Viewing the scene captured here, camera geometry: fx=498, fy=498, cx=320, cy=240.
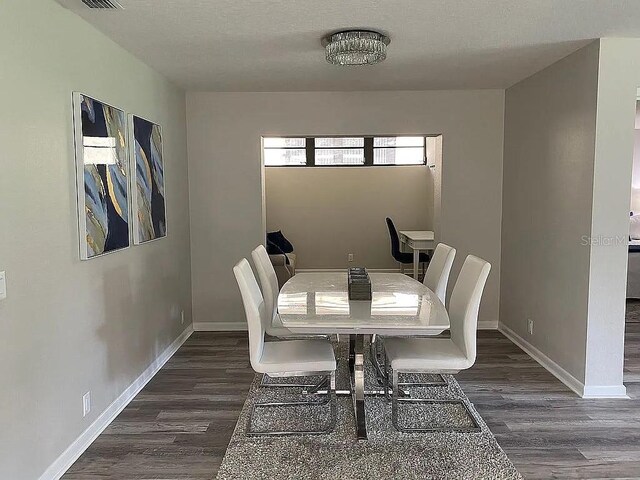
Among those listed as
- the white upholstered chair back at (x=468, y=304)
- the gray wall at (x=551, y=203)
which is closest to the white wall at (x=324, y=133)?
the gray wall at (x=551, y=203)

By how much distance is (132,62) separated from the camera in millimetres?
3418

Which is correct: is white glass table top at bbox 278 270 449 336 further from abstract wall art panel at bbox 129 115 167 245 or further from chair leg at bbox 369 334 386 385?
abstract wall art panel at bbox 129 115 167 245

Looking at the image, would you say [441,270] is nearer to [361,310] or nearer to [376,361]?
[376,361]

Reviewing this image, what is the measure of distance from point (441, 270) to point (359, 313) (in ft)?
3.78

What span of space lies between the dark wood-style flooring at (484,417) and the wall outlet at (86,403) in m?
0.18

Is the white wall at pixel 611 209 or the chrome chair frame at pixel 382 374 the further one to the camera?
the chrome chair frame at pixel 382 374

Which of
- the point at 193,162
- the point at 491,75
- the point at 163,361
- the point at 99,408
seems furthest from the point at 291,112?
the point at 99,408

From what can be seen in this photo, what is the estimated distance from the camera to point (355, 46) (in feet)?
9.52

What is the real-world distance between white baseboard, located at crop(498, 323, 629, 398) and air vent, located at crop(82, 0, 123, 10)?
3.59 metres

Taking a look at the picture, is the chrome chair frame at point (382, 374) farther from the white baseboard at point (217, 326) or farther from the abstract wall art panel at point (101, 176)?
the abstract wall art panel at point (101, 176)

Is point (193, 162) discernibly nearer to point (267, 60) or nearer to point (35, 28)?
point (267, 60)

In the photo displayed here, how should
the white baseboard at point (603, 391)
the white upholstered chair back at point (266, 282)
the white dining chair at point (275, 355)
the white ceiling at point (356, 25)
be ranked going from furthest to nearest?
the white upholstered chair back at point (266, 282) → the white baseboard at point (603, 391) → the white dining chair at point (275, 355) → the white ceiling at point (356, 25)

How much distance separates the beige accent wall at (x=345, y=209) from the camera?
26.1ft

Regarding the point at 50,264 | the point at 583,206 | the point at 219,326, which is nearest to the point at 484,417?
the point at 583,206
